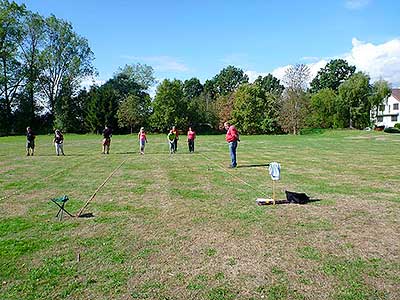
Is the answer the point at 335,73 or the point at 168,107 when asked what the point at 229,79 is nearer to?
the point at 335,73

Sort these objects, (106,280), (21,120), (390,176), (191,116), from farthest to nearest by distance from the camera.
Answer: (191,116) < (21,120) < (390,176) < (106,280)

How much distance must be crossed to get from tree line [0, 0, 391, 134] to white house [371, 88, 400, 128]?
10197 mm

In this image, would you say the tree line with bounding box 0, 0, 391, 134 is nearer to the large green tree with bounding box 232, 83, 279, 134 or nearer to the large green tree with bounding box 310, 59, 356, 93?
the large green tree with bounding box 232, 83, 279, 134

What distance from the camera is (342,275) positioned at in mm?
4590

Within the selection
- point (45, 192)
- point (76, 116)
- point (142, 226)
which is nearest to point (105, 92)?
point (76, 116)

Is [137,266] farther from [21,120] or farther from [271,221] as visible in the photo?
[21,120]

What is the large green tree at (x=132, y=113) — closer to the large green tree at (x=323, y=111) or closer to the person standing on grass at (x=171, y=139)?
the large green tree at (x=323, y=111)

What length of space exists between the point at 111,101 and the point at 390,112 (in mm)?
56537

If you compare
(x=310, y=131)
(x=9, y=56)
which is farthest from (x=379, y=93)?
(x=9, y=56)

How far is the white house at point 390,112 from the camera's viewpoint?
244 ft

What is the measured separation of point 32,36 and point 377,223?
64.4 m

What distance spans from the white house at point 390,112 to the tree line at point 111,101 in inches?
401

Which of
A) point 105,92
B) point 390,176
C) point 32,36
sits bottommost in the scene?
point 390,176

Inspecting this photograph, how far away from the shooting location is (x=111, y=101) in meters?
60.8
